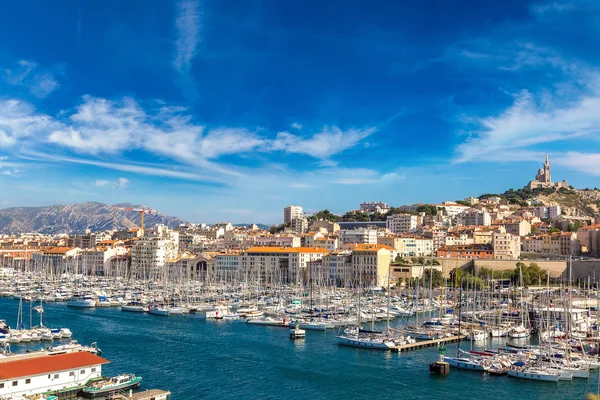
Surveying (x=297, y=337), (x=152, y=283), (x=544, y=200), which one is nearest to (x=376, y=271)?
(x=152, y=283)

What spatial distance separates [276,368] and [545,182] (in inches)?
4269

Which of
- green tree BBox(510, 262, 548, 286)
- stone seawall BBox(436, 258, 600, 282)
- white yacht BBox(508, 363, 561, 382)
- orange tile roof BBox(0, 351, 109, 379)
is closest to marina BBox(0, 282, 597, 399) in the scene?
white yacht BBox(508, 363, 561, 382)

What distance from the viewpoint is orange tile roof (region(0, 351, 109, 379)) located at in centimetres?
1802

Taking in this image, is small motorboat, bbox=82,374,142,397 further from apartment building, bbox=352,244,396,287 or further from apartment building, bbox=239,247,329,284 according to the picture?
apartment building, bbox=239,247,329,284

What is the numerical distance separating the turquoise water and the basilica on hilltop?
94418mm

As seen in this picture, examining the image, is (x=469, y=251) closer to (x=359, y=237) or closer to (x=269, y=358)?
(x=359, y=237)

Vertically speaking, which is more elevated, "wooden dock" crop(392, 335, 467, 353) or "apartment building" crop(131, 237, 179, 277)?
"apartment building" crop(131, 237, 179, 277)

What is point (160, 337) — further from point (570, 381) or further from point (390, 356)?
point (570, 381)

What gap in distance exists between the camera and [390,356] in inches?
1070

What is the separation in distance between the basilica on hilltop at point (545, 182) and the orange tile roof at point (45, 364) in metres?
109

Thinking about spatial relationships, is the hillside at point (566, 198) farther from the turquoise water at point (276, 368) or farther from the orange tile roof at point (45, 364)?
the orange tile roof at point (45, 364)

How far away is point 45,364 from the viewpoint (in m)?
19.1

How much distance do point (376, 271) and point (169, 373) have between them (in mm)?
36188

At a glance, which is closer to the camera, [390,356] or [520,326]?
[390,356]
